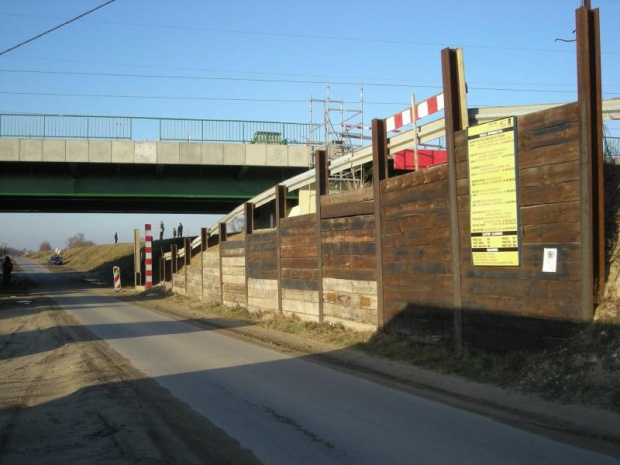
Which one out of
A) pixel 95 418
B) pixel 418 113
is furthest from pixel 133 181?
pixel 95 418

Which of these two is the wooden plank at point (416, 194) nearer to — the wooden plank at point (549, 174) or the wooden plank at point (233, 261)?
the wooden plank at point (549, 174)

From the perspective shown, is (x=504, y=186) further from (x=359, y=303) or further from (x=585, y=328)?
(x=359, y=303)

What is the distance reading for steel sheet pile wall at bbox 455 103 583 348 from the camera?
7.97m

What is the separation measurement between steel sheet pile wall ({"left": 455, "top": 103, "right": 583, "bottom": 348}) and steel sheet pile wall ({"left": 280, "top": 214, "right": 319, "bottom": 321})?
6319mm

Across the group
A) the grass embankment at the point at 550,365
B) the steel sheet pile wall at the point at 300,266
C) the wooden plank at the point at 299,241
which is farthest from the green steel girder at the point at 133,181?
the grass embankment at the point at 550,365

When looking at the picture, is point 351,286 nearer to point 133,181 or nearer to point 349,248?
point 349,248

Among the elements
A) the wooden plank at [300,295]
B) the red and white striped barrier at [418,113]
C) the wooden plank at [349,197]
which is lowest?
the wooden plank at [300,295]

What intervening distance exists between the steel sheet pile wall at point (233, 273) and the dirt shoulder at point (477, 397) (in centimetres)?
666

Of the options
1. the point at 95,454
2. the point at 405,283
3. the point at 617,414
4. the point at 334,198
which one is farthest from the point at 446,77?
the point at 95,454

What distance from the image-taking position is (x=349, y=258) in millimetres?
13477

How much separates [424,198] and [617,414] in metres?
5.36

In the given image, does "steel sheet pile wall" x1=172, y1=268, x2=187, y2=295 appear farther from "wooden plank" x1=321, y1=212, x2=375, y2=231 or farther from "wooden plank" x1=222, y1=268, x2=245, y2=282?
"wooden plank" x1=321, y1=212, x2=375, y2=231

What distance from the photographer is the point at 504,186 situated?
29.3ft

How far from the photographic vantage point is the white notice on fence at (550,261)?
8.16 metres
